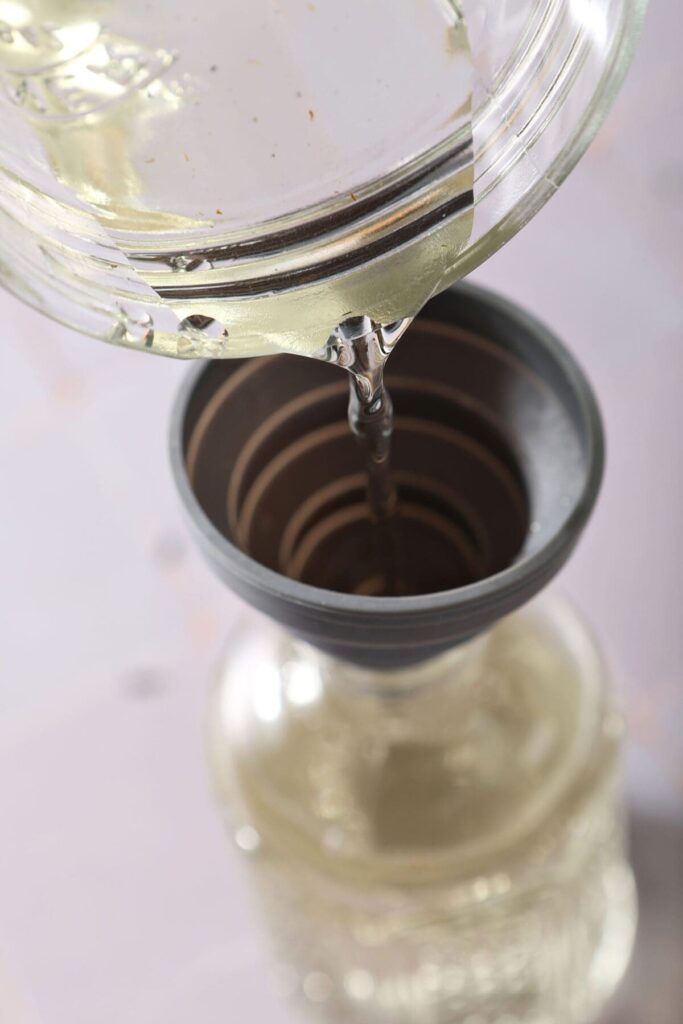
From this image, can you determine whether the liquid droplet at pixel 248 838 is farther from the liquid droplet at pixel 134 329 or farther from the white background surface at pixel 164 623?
the liquid droplet at pixel 134 329

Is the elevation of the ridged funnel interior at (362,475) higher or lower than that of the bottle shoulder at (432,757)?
higher

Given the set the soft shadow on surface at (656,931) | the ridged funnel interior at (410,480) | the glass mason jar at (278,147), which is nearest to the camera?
the glass mason jar at (278,147)

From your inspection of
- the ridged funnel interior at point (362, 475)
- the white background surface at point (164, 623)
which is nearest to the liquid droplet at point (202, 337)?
the ridged funnel interior at point (362, 475)

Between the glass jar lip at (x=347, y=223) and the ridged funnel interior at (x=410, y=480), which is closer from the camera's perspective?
the glass jar lip at (x=347, y=223)

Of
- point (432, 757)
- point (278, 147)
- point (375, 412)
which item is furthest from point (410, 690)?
point (278, 147)

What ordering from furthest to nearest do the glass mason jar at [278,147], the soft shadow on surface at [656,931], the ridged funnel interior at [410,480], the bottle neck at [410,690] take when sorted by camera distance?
the soft shadow on surface at [656,931], the bottle neck at [410,690], the ridged funnel interior at [410,480], the glass mason jar at [278,147]

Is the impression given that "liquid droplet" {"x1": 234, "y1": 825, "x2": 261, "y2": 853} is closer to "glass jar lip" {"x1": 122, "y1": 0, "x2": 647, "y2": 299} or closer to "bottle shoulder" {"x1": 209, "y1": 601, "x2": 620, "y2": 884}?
"bottle shoulder" {"x1": 209, "y1": 601, "x2": 620, "y2": 884}

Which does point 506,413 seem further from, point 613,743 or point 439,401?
point 613,743

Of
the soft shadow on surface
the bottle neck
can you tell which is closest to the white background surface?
the soft shadow on surface
